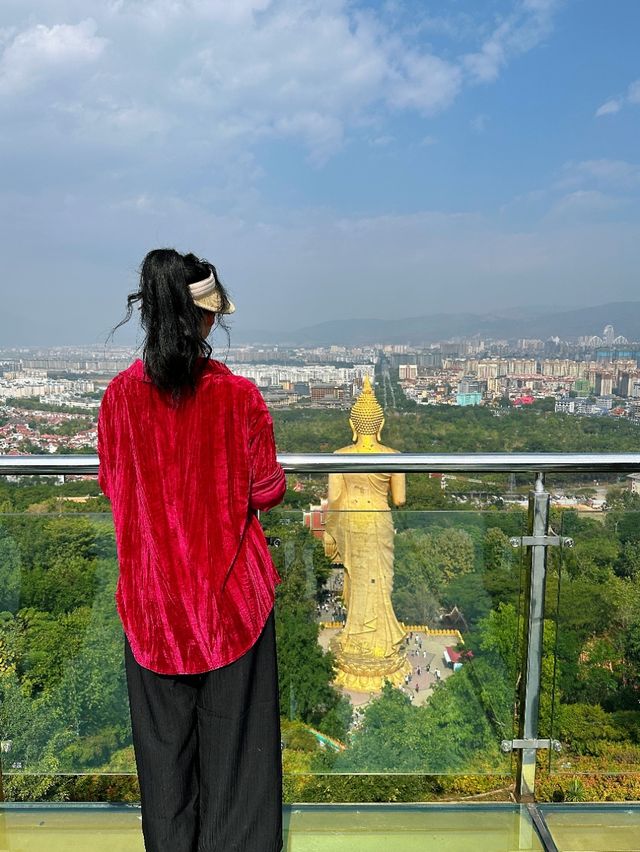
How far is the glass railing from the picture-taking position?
2023 mm

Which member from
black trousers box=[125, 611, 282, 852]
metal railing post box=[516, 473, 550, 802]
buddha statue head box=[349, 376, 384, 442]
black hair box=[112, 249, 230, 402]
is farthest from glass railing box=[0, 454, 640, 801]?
buddha statue head box=[349, 376, 384, 442]

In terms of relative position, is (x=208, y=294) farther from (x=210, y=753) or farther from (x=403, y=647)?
(x=403, y=647)

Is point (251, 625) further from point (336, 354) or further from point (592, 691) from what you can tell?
point (336, 354)

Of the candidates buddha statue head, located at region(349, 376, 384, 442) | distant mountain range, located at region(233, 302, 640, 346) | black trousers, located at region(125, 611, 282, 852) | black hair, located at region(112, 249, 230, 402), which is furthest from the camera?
distant mountain range, located at region(233, 302, 640, 346)

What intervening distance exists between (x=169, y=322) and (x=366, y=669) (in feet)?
4.61

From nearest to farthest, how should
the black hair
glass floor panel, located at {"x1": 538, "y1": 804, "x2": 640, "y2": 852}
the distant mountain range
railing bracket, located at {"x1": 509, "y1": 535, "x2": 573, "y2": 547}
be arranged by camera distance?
the black hair, glass floor panel, located at {"x1": 538, "y1": 804, "x2": 640, "y2": 852}, railing bracket, located at {"x1": 509, "y1": 535, "x2": 573, "y2": 547}, the distant mountain range

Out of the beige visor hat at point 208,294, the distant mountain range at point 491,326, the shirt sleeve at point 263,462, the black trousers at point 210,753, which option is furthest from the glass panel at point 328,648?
the distant mountain range at point 491,326

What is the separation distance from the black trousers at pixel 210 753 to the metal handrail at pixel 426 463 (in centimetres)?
63

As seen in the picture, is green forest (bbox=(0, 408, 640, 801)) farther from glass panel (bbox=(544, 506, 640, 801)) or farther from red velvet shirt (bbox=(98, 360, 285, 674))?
red velvet shirt (bbox=(98, 360, 285, 674))

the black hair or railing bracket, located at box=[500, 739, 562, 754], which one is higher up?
the black hair

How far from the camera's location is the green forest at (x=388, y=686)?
203 centimetres

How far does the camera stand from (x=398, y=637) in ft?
6.68

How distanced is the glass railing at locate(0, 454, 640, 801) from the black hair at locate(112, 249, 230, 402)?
0.93 meters

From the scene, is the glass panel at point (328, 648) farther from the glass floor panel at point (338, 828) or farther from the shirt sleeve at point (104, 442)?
the shirt sleeve at point (104, 442)
